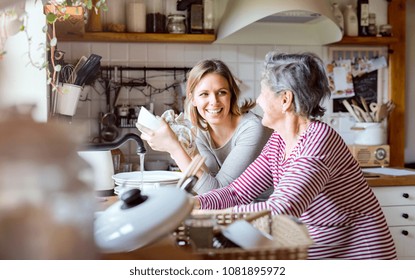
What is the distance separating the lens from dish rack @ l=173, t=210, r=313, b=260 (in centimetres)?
57

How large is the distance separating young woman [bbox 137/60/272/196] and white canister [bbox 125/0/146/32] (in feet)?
2.77

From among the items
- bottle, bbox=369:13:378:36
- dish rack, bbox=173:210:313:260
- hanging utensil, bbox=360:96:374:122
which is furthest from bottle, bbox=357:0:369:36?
dish rack, bbox=173:210:313:260

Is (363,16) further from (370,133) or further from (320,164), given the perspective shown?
(320,164)

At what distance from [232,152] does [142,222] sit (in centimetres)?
95

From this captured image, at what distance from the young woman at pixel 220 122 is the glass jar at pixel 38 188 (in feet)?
3.37

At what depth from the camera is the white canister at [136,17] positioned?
2.35 metres

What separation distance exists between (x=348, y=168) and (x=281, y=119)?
0.53 feet

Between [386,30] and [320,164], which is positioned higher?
[386,30]

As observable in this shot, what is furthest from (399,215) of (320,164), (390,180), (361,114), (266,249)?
(266,249)

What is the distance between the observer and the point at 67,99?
4.38ft

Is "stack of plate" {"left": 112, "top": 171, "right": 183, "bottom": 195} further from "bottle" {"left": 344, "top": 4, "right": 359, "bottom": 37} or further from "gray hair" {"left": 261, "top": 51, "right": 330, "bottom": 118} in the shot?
"bottle" {"left": 344, "top": 4, "right": 359, "bottom": 37}

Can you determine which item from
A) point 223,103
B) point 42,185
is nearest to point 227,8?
point 223,103

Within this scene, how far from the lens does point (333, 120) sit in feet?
8.77

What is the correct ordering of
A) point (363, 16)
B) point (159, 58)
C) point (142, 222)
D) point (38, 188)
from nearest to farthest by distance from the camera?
point (38, 188) → point (142, 222) → point (159, 58) → point (363, 16)
